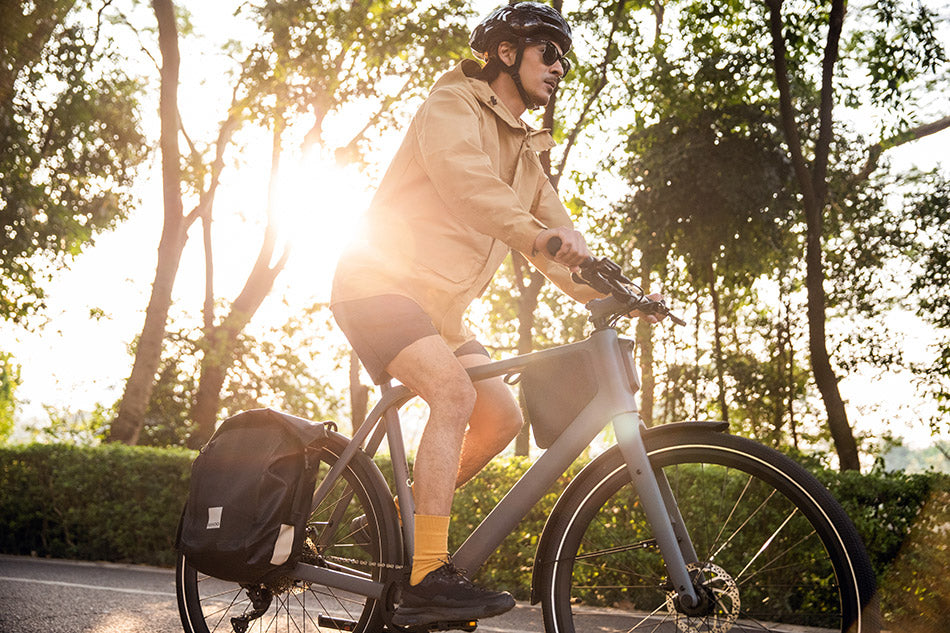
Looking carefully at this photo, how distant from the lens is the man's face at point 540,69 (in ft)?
10.7

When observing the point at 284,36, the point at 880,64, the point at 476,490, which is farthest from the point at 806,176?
the point at 284,36

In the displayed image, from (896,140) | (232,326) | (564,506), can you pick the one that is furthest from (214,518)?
(232,326)

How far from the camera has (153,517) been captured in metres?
8.78

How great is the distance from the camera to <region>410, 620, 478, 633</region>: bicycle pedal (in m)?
2.79

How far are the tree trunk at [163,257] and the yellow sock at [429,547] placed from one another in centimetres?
1084

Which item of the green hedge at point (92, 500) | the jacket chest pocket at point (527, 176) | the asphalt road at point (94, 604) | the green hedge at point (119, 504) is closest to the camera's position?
the jacket chest pocket at point (527, 176)

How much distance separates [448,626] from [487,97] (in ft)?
6.01

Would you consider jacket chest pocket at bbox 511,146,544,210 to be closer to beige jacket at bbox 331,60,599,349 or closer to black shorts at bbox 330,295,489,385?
beige jacket at bbox 331,60,599,349

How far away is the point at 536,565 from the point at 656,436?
1.89 feet

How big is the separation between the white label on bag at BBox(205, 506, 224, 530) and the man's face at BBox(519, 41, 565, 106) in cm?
191

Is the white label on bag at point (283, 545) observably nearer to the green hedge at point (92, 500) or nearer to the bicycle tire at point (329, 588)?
the bicycle tire at point (329, 588)

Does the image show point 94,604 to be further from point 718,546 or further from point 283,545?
point 718,546

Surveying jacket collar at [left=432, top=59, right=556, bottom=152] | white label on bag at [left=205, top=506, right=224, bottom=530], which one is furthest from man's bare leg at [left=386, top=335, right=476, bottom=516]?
jacket collar at [left=432, top=59, right=556, bottom=152]

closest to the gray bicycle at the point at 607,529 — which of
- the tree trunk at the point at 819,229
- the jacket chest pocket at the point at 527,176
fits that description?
the jacket chest pocket at the point at 527,176
